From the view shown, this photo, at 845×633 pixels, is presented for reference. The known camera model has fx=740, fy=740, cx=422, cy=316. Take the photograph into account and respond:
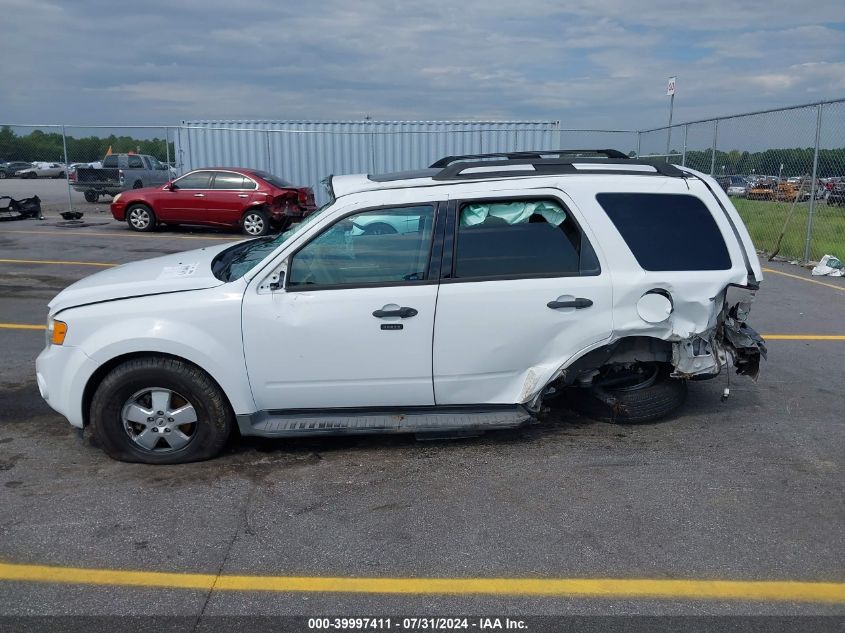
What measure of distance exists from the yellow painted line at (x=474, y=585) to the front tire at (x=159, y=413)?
1.15m

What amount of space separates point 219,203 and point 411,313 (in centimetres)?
1351

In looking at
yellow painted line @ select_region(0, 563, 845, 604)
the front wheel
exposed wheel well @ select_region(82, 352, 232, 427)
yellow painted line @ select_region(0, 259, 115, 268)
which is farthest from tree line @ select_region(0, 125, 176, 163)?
yellow painted line @ select_region(0, 563, 845, 604)

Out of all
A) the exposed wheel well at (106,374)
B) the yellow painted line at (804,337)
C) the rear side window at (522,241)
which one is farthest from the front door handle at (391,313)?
the yellow painted line at (804,337)

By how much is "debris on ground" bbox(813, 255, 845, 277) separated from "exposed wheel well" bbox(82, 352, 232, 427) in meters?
10.4

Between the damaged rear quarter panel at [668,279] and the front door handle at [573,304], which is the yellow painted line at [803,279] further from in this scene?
the front door handle at [573,304]

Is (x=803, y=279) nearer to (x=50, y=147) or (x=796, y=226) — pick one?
(x=796, y=226)

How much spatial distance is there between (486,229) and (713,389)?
2.65 metres

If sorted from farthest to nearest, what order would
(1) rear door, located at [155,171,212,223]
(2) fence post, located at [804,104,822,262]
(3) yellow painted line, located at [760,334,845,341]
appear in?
(1) rear door, located at [155,171,212,223], (2) fence post, located at [804,104,822,262], (3) yellow painted line, located at [760,334,845,341]

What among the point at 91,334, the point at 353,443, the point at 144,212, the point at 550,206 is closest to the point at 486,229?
the point at 550,206

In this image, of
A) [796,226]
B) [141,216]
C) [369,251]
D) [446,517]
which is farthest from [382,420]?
[141,216]

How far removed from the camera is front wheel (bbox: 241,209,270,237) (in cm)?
1673

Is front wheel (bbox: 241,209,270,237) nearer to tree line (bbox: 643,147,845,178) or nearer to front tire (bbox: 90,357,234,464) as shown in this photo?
tree line (bbox: 643,147,845,178)

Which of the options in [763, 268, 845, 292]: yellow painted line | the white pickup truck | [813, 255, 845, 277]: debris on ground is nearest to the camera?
[763, 268, 845, 292]: yellow painted line

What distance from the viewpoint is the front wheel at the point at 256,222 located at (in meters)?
16.7
